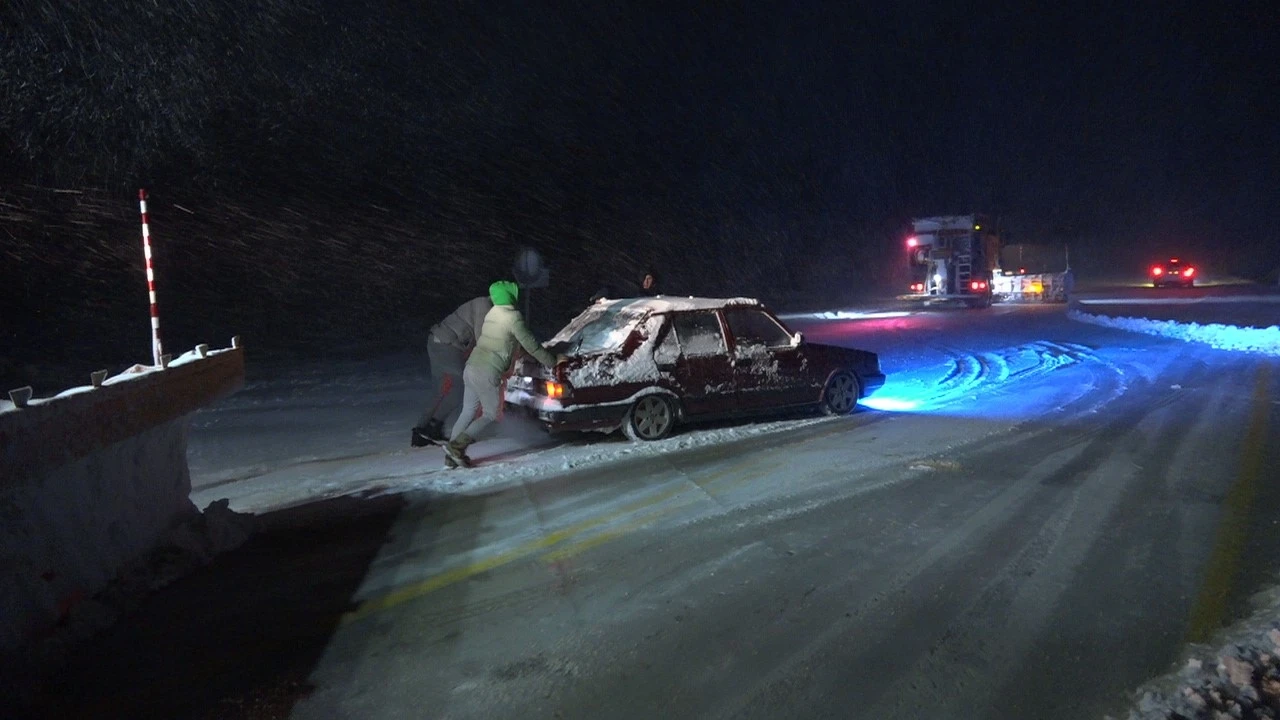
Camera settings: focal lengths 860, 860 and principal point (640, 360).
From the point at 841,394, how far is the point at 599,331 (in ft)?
10.1

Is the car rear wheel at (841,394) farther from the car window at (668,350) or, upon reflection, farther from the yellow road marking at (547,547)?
the yellow road marking at (547,547)

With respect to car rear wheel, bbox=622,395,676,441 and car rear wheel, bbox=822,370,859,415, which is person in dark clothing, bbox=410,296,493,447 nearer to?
car rear wheel, bbox=622,395,676,441

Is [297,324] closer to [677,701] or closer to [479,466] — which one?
[479,466]

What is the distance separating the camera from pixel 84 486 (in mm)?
4383

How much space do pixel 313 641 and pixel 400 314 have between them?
93.2 ft

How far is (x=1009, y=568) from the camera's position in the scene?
4898mm

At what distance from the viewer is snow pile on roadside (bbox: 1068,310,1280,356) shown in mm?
Result: 16781

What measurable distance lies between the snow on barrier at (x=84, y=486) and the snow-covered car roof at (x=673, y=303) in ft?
14.9

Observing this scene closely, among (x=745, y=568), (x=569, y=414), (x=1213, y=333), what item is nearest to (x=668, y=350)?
(x=569, y=414)

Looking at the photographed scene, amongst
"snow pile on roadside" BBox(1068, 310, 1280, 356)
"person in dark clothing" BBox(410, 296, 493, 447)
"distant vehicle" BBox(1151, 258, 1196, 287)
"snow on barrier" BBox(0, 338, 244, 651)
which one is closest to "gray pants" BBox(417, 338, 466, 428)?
"person in dark clothing" BBox(410, 296, 493, 447)

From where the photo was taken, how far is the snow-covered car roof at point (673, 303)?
Result: 909 cm

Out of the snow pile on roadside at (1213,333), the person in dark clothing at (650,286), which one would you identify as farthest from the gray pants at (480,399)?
the snow pile on roadside at (1213,333)

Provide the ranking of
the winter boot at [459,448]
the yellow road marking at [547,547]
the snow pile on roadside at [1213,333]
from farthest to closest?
the snow pile on roadside at [1213,333] < the winter boot at [459,448] < the yellow road marking at [547,547]

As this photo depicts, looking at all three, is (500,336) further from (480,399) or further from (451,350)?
(451,350)
